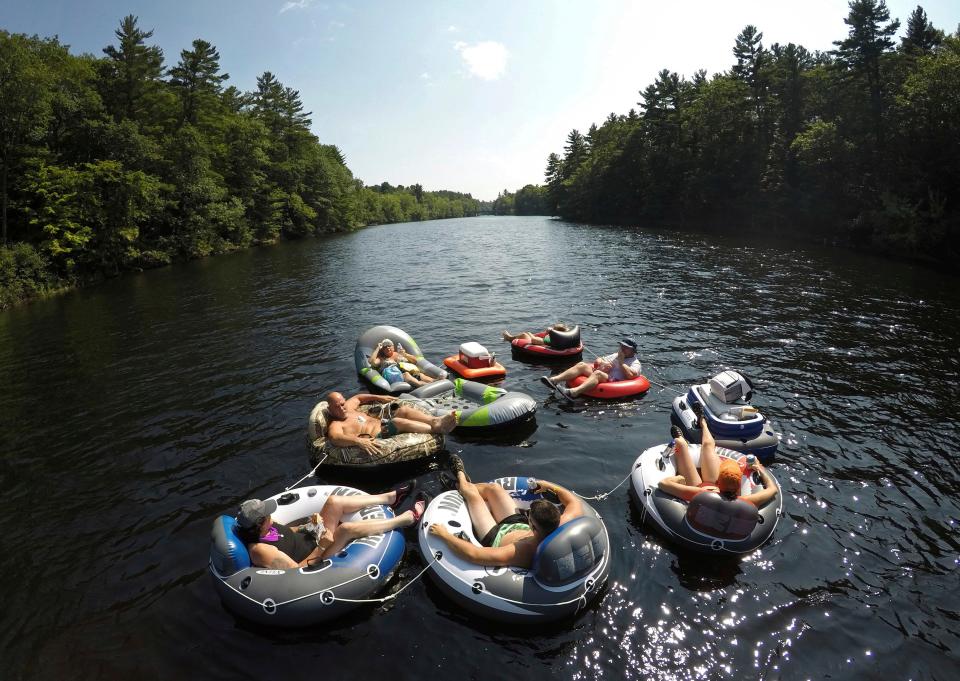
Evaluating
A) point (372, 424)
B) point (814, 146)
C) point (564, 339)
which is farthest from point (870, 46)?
point (372, 424)

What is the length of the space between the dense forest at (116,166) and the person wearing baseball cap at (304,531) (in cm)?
2504

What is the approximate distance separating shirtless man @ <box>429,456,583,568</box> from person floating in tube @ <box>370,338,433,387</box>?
4.68 m

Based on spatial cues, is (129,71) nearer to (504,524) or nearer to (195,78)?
(195,78)

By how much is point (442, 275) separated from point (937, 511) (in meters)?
24.2

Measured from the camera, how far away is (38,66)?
87.4 feet

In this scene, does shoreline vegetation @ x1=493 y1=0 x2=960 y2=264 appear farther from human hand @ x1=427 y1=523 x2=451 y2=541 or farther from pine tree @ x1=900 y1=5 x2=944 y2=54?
human hand @ x1=427 y1=523 x2=451 y2=541

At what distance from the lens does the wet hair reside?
18.5 ft

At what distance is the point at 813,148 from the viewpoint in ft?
119

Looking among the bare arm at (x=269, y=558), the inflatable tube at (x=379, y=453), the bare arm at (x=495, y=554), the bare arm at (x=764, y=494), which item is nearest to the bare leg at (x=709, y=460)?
the bare arm at (x=764, y=494)

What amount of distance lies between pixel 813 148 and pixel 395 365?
3903cm

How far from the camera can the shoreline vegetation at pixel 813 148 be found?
27859 millimetres

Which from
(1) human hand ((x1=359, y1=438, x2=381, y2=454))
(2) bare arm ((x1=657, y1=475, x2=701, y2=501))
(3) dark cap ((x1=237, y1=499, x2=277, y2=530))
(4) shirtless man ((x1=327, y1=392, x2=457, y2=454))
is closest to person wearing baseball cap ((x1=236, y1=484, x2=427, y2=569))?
(3) dark cap ((x1=237, y1=499, x2=277, y2=530))

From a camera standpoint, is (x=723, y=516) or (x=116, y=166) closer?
(x=723, y=516)

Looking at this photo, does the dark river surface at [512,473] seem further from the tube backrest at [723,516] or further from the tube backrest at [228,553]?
the tube backrest at [228,553]
